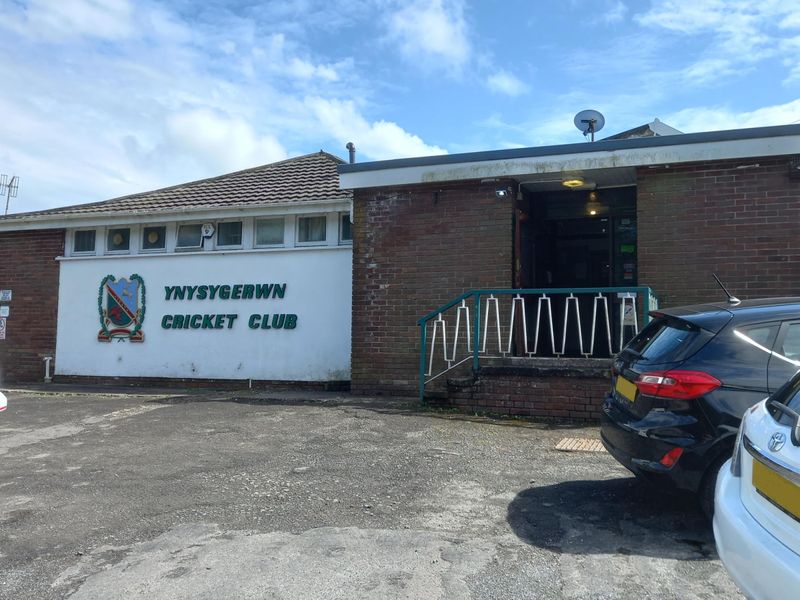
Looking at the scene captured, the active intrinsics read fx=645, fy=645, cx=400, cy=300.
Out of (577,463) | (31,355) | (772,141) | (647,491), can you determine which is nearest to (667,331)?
(647,491)

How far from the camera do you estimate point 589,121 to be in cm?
1099

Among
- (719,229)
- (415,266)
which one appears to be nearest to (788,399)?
(719,229)

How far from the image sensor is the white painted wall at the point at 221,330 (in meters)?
11.5

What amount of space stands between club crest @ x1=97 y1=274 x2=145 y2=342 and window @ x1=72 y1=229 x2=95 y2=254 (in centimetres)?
93

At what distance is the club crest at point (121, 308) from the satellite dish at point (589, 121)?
8.74m

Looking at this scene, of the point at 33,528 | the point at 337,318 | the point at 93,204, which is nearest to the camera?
the point at 33,528

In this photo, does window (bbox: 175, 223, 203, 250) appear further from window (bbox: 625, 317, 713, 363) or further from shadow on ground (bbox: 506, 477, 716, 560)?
window (bbox: 625, 317, 713, 363)

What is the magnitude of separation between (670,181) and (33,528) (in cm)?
836

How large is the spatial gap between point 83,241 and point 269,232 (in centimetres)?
428

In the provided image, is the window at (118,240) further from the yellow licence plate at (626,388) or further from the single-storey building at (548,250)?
the yellow licence plate at (626,388)

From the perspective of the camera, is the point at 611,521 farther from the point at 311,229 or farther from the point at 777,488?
the point at 311,229

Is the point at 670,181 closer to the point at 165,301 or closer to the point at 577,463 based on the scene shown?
the point at 577,463

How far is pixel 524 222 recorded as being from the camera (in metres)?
10.4

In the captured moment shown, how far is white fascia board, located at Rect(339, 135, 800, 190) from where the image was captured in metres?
8.38
